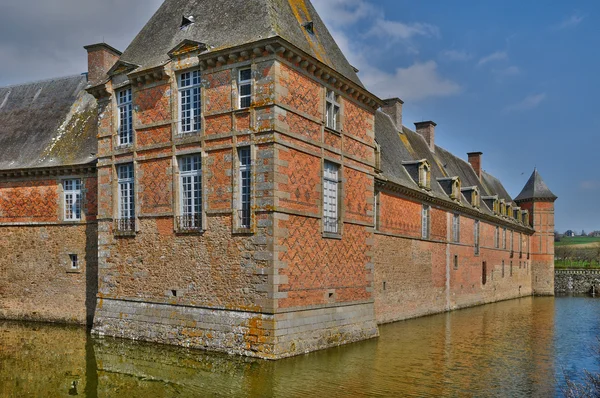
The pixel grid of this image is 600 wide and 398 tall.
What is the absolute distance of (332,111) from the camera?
14.8 meters

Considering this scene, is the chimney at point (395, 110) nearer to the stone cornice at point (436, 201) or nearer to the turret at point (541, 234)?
the stone cornice at point (436, 201)

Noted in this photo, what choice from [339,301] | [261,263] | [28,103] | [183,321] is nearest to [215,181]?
[261,263]

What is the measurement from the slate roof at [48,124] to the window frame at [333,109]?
25.8ft

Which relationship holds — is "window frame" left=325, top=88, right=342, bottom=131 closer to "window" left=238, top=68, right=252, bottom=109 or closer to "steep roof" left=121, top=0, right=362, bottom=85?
"steep roof" left=121, top=0, right=362, bottom=85

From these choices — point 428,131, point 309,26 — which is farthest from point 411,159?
point 309,26

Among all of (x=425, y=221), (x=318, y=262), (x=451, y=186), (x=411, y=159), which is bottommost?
(x=318, y=262)

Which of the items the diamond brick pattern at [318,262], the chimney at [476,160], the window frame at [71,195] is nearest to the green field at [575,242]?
the chimney at [476,160]

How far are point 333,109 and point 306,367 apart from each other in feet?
22.2

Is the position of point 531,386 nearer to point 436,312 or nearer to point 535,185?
point 436,312

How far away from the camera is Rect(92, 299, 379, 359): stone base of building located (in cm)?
1217

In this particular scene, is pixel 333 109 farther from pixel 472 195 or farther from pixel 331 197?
pixel 472 195

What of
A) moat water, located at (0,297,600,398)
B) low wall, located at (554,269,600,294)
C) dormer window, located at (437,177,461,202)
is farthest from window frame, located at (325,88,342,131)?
low wall, located at (554,269,600,294)

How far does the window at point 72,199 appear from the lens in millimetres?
17906

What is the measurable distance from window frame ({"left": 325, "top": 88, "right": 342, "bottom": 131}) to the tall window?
8.41 ft
